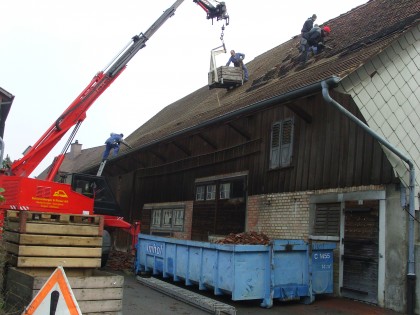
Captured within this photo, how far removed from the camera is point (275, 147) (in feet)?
40.5

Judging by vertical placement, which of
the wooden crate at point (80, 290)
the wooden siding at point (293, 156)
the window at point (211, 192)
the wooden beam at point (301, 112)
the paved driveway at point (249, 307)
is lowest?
the paved driveway at point (249, 307)

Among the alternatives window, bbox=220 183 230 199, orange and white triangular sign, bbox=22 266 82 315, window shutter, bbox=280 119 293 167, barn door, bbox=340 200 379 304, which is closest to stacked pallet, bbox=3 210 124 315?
orange and white triangular sign, bbox=22 266 82 315

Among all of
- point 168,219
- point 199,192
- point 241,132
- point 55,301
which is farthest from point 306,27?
point 55,301

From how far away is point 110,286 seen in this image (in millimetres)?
5797

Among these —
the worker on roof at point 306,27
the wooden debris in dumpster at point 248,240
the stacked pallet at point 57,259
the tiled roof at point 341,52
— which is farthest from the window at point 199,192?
the stacked pallet at point 57,259

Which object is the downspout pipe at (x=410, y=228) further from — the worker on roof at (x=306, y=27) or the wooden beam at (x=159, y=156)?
the wooden beam at (x=159, y=156)

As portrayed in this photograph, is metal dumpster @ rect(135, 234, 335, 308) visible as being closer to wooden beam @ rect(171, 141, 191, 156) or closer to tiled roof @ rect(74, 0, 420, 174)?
tiled roof @ rect(74, 0, 420, 174)

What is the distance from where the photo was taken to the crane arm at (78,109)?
1300cm

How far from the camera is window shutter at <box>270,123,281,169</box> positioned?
1223 cm

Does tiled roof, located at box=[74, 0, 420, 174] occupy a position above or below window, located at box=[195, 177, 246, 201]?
above

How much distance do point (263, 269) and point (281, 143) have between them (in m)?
4.15

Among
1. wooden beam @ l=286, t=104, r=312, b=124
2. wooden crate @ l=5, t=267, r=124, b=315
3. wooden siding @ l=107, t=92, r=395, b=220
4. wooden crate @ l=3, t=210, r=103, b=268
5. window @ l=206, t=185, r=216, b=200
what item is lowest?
wooden crate @ l=5, t=267, r=124, b=315

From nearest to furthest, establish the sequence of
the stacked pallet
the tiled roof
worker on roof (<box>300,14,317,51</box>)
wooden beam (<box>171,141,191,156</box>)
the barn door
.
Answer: the stacked pallet → the barn door → the tiled roof → worker on roof (<box>300,14,317,51</box>) → wooden beam (<box>171,141,191,156</box>)

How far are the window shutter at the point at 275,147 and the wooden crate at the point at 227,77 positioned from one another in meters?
5.82
